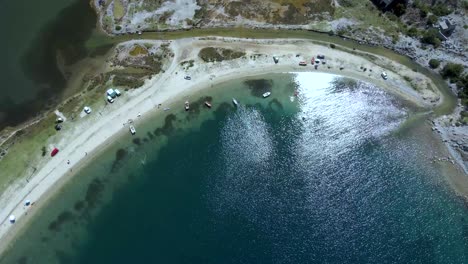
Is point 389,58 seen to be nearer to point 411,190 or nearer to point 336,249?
point 411,190

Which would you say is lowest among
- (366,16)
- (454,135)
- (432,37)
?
(454,135)

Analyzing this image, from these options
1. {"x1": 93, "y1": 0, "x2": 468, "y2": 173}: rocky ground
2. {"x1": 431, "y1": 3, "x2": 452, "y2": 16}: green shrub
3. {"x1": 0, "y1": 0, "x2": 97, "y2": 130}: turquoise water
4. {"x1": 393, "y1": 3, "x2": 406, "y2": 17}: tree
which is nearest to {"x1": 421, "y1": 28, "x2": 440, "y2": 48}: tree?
{"x1": 93, "y1": 0, "x2": 468, "y2": 173}: rocky ground

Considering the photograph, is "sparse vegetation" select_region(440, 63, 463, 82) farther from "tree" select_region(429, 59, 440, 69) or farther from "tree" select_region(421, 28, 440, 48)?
"tree" select_region(421, 28, 440, 48)

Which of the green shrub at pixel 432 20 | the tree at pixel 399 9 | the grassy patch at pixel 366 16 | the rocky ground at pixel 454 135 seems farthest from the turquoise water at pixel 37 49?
the rocky ground at pixel 454 135

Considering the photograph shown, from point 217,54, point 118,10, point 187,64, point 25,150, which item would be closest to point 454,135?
point 217,54

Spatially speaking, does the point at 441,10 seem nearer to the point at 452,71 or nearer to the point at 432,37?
the point at 432,37

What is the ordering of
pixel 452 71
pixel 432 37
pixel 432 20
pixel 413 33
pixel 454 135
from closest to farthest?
pixel 454 135, pixel 452 71, pixel 432 37, pixel 432 20, pixel 413 33

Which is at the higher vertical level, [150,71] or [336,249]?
[150,71]

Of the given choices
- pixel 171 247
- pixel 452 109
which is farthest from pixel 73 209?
pixel 452 109
